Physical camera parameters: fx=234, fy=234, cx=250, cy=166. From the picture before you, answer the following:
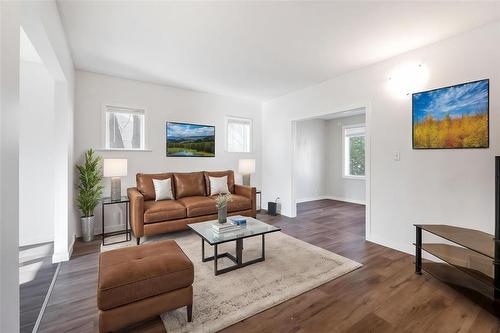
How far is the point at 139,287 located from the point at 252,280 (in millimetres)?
1156

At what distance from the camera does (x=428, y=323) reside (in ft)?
5.90

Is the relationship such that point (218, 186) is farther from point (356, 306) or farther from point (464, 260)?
point (464, 260)

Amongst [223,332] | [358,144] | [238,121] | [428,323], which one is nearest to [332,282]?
[428,323]

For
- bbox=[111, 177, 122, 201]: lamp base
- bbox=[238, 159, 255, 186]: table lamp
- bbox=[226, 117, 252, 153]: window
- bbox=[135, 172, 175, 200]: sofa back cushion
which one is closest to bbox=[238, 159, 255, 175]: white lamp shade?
bbox=[238, 159, 255, 186]: table lamp

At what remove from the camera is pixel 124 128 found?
4.22 metres

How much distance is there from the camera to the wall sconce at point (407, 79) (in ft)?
9.62

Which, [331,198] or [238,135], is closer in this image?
[238,135]

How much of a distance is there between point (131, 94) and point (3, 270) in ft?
12.5

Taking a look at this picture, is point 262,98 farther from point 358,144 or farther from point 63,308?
point 63,308

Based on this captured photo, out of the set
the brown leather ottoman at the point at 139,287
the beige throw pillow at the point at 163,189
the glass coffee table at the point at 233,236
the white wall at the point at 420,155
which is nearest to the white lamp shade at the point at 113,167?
the beige throw pillow at the point at 163,189

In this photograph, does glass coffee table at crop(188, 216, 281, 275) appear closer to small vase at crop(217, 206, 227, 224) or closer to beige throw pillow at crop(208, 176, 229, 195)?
small vase at crop(217, 206, 227, 224)

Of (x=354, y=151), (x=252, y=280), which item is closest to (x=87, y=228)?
(x=252, y=280)

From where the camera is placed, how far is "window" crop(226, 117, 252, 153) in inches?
213

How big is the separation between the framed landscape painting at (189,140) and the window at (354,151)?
404cm
